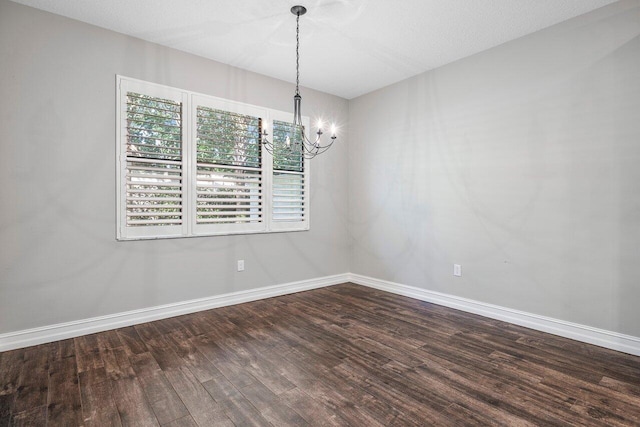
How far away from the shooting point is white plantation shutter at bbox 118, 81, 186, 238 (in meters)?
3.15

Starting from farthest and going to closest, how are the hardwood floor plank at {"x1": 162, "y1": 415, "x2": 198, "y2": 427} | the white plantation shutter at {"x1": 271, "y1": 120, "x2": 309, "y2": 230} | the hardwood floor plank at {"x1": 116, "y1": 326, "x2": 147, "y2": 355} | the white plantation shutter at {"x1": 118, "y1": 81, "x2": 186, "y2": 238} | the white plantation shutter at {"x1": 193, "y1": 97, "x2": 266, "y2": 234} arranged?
the white plantation shutter at {"x1": 271, "y1": 120, "x2": 309, "y2": 230}
the white plantation shutter at {"x1": 193, "y1": 97, "x2": 266, "y2": 234}
the white plantation shutter at {"x1": 118, "y1": 81, "x2": 186, "y2": 238}
the hardwood floor plank at {"x1": 116, "y1": 326, "x2": 147, "y2": 355}
the hardwood floor plank at {"x1": 162, "y1": 415, "x2": 198, "y2": 427}

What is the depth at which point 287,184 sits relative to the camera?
4.36 metres

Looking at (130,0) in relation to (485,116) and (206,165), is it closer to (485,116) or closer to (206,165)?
(206,165)

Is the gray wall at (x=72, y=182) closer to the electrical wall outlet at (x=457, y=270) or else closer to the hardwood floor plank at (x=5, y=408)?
the hardwood floor plank at (x=5, y=408)

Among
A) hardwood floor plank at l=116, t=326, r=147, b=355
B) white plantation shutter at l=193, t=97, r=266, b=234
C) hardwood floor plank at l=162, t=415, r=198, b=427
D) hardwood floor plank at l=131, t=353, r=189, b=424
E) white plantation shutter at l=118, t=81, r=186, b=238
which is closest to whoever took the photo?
hardwood floor plank at l=162, t=415, r=198, b=427

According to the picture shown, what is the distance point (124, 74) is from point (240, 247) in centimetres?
213

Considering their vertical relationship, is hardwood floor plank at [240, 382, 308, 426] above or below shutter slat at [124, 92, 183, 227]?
below

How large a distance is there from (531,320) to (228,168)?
11.6 ft

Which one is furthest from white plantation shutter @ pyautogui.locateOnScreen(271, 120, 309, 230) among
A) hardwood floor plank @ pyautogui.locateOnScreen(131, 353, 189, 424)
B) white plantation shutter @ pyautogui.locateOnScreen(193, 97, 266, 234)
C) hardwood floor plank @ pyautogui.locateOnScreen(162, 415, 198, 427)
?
hardwood floor plank @ pyautogui.locateOnScreen(162, 415, 198, 427)

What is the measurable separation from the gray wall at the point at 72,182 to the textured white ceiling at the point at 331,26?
234 mm

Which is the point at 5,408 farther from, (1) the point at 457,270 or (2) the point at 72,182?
(1) the point at 457,270

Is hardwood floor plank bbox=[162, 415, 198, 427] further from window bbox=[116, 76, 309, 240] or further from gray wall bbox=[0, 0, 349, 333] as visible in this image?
window bbox=[116, 76, 309, 240]

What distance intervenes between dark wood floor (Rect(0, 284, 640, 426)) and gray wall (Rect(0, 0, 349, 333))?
41 cm

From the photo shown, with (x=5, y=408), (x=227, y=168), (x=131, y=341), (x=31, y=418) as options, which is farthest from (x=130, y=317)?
(x=227, y=168)
